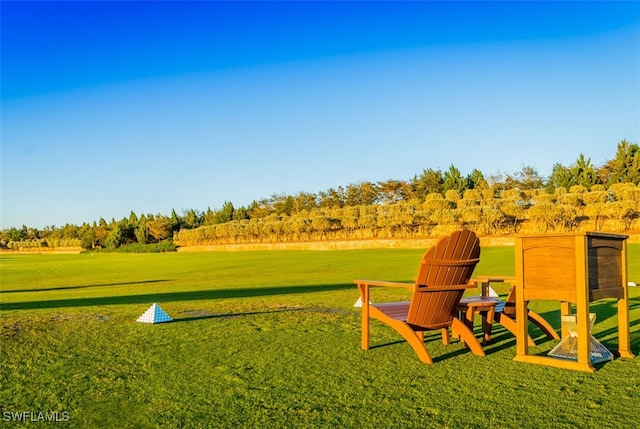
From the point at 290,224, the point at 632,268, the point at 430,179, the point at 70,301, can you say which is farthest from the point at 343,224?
the point at 70,301

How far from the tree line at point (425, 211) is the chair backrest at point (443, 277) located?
44489mm

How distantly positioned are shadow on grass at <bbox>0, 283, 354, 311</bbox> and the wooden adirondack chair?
8.16m

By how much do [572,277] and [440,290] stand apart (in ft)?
4.38

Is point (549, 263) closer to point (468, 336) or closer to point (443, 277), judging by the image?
point (443, 277)

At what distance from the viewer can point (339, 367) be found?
19.1ft

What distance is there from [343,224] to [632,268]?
43.4 meters

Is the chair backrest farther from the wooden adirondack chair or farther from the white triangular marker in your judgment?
the white triangular marker

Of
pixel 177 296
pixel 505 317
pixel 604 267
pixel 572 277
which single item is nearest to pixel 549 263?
pixel 572 277

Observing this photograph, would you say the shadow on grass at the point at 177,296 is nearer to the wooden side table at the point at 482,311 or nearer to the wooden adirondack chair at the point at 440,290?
the wooden side table at the point at 482,311

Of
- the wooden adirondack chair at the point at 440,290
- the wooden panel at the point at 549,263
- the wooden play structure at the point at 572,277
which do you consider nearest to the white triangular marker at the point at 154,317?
the wooden adirondack chair at the point at 440,290

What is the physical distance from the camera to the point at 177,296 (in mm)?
14133

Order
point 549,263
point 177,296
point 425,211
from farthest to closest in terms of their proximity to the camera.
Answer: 1. point 425,211
2. point 177,296
3. point 549,263

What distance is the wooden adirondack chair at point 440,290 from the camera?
5.93 m

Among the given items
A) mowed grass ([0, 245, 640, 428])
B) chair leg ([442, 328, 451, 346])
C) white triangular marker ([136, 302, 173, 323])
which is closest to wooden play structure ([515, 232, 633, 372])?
mowed grass ([0, 245, 640, 428])
